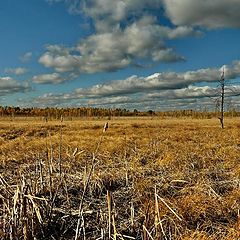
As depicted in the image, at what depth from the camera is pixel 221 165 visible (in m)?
13.0

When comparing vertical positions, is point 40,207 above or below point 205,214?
above

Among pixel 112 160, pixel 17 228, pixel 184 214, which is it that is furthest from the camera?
pixel 112 160

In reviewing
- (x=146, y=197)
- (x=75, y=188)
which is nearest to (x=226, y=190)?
(x=146, y=197)

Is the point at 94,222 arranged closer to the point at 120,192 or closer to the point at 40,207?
the point at 40,207

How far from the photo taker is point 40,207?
20.3ft

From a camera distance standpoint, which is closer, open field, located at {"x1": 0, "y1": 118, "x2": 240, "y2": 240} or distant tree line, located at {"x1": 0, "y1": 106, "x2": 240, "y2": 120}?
open field, located at {"x1": 0, "y1": 118, "x2": 240, "y2": 240}

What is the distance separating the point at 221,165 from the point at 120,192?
544 centimetres

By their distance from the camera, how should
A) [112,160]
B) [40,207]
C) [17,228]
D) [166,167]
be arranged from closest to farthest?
[17,228] → [40,207] → [166,167] → [112,160]

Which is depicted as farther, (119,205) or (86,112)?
(86,112)

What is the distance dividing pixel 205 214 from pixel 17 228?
3.17 m

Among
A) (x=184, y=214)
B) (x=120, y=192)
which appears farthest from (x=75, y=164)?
(x=184, y=214)

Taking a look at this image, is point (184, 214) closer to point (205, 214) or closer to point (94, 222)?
point (205, 214)

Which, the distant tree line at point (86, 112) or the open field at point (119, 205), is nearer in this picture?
the open field at point (119, 205)

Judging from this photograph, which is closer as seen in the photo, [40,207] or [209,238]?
[209,238]
